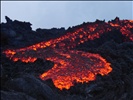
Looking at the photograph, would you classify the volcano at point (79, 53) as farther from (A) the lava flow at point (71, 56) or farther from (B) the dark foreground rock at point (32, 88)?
(B) the dark foreground rock at point (32, 88)

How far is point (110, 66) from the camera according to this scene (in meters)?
14.5

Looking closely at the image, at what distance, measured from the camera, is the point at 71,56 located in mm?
15188

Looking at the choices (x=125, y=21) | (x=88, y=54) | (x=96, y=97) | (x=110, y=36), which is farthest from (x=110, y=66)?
(x=125, y=21)

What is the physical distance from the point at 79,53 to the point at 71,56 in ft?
2.29

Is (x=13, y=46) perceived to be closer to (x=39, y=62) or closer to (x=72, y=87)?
(x=39, y=62)

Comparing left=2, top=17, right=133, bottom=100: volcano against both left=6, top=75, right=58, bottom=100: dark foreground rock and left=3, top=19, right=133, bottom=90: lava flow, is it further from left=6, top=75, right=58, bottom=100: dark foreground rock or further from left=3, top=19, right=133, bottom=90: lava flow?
left=6, top=75, right=58, bottom=100: dark foreground rock

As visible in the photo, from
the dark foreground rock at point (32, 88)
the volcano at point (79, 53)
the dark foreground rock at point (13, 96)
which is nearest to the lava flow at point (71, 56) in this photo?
the volcano at point (79, 53)

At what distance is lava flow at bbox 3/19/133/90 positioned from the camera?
12.8 m

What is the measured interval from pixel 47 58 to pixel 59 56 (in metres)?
0.54

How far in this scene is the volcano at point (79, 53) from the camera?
12.9m

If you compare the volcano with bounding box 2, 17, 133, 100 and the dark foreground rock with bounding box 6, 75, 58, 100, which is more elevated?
the volcano with bounding box 2, 17, 133, 100

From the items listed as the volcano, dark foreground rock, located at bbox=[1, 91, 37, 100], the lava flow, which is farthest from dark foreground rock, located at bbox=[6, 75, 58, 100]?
the lava flow

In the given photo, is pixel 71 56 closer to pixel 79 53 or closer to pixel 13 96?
pixel 79 53

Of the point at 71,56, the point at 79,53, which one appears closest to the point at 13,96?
the point at 71,56
